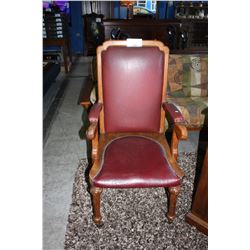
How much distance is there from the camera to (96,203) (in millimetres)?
1432

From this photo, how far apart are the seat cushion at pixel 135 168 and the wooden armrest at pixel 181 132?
6.5 inches

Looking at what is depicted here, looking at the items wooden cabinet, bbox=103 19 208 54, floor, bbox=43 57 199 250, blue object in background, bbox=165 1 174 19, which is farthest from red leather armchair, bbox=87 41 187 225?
blue object in background, bbox=165 1 174 19

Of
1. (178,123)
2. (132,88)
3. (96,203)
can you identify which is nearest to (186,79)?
(132,88)

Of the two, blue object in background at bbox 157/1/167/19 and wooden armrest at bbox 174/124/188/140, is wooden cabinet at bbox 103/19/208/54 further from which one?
wooden armrest at bbox 174/124/188/140

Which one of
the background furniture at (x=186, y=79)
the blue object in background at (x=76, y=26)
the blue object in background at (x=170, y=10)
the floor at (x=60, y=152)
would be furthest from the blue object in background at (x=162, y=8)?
the background furniture at (x=186, y=79)

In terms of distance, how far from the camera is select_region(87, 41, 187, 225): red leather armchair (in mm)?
1304

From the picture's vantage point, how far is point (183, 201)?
1.72 m

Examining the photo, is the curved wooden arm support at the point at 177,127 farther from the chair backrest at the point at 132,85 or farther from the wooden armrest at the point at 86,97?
the wooden armrest at the point at 86,97

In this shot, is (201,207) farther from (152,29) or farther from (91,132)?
(152,29)

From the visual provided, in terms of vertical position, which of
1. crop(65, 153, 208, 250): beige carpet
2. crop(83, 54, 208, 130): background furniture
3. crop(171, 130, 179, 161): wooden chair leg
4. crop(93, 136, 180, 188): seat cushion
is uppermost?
crop(83, 54, 208, 130): background furniture

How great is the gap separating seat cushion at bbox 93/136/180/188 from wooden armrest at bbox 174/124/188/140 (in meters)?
0.16
